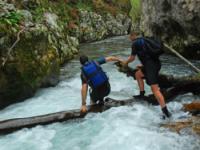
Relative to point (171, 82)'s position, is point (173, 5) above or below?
above

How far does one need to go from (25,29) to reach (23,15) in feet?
5.15

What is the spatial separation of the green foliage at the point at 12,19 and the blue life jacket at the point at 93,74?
4.35m

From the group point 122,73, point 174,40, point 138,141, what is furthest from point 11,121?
point 174,40

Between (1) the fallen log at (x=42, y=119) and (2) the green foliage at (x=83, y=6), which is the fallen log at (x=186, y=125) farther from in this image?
(2) the green foliage at (x=83, y=6)

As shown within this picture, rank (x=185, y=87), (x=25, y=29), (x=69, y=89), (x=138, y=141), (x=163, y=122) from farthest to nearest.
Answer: (x=69, y=89) → (x=25, y=29) → (x=185, y=87) → (x=163, y=122) → (x=138, y=141)

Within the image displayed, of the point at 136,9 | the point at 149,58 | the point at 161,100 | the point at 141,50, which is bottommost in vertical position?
the point at 136,9

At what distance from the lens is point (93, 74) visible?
10.5 m

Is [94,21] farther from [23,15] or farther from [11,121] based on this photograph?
[11,121]

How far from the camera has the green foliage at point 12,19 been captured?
13.4 meters

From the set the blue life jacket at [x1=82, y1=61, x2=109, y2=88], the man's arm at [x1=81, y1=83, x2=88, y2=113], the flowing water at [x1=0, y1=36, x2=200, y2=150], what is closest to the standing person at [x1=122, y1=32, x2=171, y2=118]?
the flowing water at [x1=0, y1=36, x2=200, y2=150]

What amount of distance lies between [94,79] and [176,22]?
11.4m

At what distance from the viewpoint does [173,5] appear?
19.8 m

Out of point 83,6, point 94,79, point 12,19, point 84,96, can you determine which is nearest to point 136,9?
point 83,6

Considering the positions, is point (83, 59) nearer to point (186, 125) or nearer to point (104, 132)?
point (104, 132)
